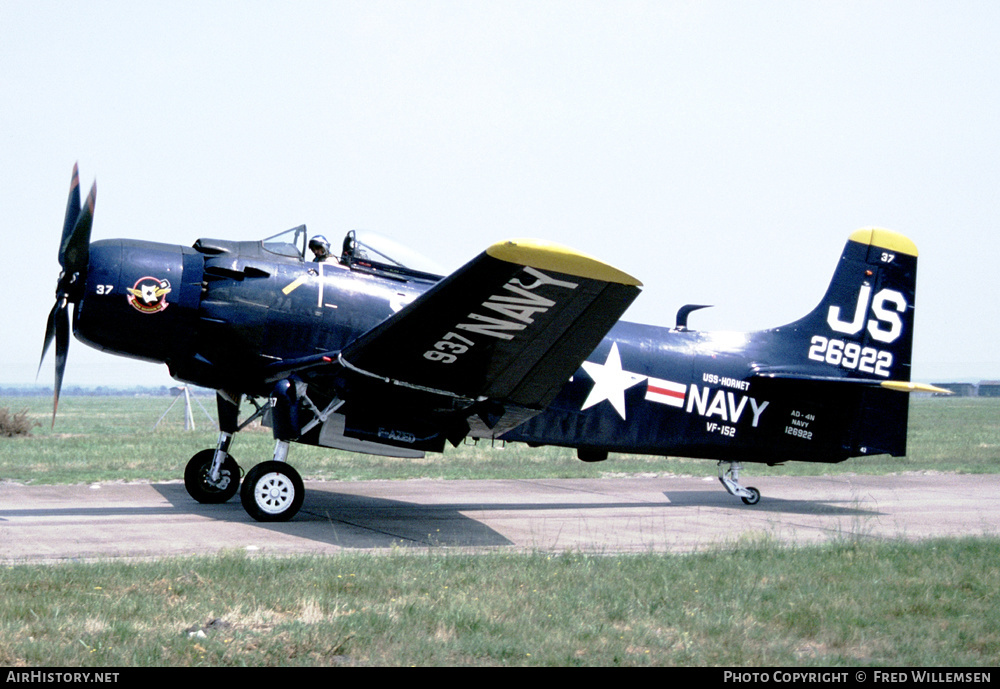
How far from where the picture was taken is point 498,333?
30.1 feet

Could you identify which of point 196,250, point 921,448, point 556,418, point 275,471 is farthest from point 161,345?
point 921,448

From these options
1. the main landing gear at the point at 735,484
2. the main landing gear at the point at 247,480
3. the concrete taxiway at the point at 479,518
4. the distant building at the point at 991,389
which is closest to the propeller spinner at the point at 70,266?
the concrete taxiway at the point at 479,518

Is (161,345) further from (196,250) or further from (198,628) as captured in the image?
(198,628)

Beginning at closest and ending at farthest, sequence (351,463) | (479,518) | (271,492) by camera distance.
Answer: (271,492), (479,518), (351,463)

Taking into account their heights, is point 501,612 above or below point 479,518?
above

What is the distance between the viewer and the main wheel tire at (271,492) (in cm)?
1032

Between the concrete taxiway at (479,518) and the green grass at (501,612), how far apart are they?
4.48 feet

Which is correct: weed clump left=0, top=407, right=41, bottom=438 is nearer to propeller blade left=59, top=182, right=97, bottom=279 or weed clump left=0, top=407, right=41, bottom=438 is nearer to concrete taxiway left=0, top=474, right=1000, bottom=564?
concrete taxiway left=0, top=474, right=1000, bottom=564

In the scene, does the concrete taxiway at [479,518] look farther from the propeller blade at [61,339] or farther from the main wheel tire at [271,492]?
the propeller blade at [61,339]

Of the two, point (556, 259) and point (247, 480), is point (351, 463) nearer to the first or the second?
point (247, 480)

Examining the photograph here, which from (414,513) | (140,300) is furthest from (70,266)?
(414,513)

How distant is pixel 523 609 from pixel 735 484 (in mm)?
8626

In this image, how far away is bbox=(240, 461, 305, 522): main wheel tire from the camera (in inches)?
406

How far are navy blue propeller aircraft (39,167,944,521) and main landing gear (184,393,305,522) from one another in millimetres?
26
